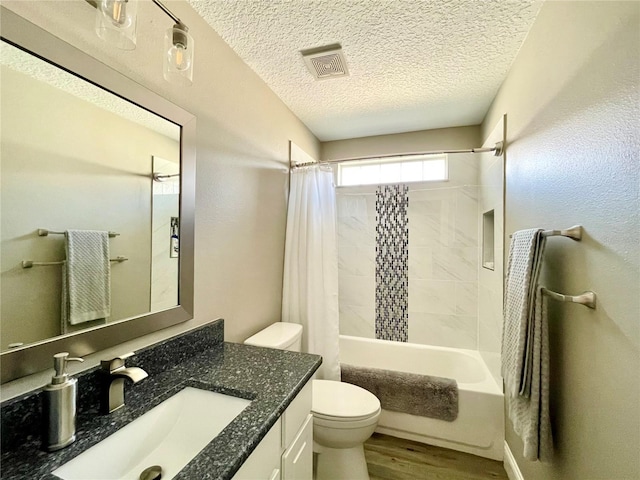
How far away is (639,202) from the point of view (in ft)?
2.24

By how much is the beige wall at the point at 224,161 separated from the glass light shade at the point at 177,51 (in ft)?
0.68

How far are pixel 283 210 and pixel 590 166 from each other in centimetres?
173

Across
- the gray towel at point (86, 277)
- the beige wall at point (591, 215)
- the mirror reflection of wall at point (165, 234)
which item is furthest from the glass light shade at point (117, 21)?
the beige wall at point (591, 215)

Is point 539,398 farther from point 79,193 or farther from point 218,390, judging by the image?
point 79,193

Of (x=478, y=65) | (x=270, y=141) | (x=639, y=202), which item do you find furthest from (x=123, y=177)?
(x=478, y=65)

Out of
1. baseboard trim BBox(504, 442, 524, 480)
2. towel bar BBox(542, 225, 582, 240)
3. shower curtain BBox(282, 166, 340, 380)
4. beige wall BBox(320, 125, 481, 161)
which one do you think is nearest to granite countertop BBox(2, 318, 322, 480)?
shower curtain BBox(282, 166, 340, 380)

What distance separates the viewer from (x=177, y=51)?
0.89 m

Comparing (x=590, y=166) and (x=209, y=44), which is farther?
(x=209, y=44)

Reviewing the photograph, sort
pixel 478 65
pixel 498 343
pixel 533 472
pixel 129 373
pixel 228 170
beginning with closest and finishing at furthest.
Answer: pixel 129 373 → pixel 533 472 → pixel 228 170 → pixel 478 65 → pixel 498 343

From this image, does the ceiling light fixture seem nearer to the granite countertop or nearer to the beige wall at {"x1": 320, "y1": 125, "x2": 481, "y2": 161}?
the granite countertop

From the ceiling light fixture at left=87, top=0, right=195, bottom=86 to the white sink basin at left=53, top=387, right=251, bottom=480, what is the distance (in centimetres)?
108

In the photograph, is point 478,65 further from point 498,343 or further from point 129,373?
point 129,373

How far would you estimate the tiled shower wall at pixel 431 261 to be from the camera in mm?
2535

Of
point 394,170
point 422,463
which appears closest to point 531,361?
point 422,463
